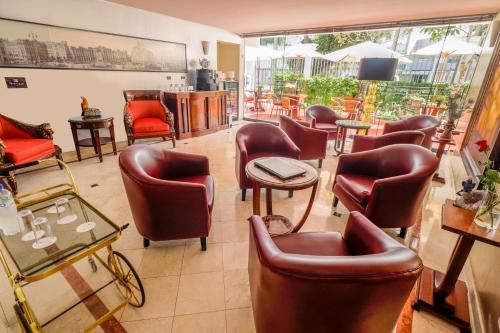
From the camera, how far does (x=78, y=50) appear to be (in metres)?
3.98

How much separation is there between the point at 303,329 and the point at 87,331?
115 centimetres

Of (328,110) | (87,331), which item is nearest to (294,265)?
(87,331)

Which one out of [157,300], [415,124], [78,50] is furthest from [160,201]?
[415,124]

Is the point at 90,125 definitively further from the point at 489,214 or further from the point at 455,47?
the point at 455,47

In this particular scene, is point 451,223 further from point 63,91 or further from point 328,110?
point 63,91

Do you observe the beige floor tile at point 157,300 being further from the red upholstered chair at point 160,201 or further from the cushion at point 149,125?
the cushion at point 149,125

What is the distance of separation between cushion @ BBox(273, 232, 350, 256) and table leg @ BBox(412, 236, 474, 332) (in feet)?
2.21

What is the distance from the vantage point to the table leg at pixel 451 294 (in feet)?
4.69

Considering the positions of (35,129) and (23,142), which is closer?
(23,142)

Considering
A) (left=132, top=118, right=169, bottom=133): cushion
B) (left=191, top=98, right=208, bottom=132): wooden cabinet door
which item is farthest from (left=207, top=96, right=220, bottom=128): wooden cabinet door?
(left=132, top=118, right=169, bottom=133): cushion

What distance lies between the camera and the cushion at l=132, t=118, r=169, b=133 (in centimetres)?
427

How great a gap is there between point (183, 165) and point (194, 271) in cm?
101

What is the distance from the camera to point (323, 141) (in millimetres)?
A: 3816

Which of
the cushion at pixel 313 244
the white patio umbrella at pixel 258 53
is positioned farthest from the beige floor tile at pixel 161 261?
the white patio umbrella at pixel 258 53
